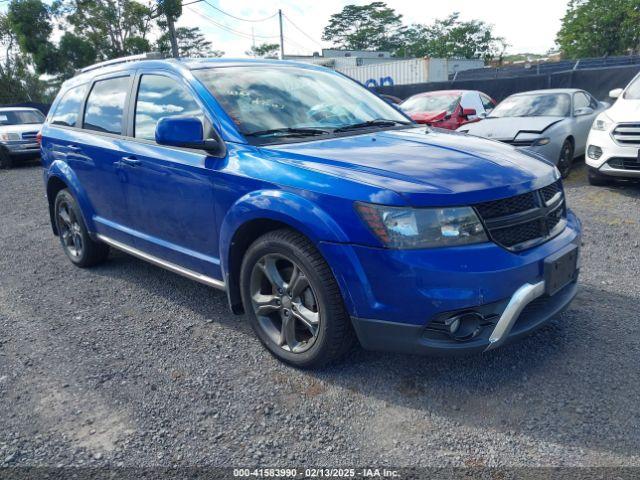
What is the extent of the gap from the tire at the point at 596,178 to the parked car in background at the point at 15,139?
540 inches

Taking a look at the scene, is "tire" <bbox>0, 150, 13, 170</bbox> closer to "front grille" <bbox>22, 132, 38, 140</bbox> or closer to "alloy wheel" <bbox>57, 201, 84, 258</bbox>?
"front grille" <bbox>22, 132, 38, 140</bbox>

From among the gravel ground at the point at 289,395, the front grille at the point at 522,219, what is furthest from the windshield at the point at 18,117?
the front grille at the point at 522,219

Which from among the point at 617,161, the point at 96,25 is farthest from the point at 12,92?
the point at 617,161

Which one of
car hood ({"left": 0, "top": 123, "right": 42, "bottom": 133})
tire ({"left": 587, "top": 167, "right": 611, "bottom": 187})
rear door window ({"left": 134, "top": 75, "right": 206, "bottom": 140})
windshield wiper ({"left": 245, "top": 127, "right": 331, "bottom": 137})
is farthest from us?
car hood ({"left": 0, "top": 123, "right": 42, "bottom": 133})

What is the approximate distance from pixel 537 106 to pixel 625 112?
7.23 feet

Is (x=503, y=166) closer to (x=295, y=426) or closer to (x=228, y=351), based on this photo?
(x=295, y=426)

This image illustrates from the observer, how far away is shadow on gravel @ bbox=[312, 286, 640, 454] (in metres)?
2.35

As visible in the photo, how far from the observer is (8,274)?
5.00 meters

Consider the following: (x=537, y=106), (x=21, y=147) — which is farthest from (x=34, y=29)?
(x=537, y=106)

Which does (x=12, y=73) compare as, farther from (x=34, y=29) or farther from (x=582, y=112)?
(x=582, y=112)

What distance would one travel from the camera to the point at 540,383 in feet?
8.73

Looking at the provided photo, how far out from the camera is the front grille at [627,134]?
20.9 ft

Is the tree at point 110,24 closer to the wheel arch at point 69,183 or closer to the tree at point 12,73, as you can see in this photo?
the tree at point 12,73

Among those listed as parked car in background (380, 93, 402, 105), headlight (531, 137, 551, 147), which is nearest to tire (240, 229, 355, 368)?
parked car in background (380, 93, 402, 105)
